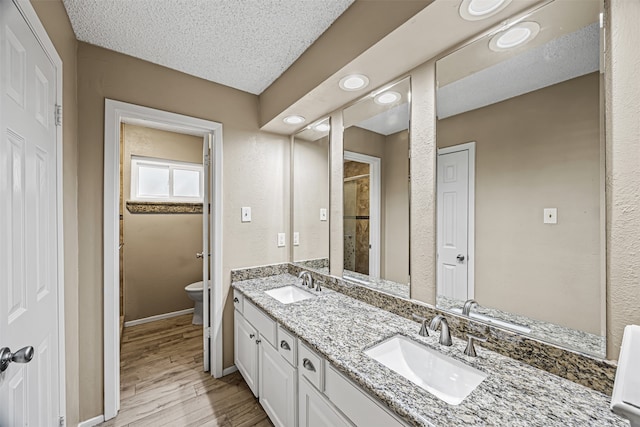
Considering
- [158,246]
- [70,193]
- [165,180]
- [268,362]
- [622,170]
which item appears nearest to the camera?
[622,170]

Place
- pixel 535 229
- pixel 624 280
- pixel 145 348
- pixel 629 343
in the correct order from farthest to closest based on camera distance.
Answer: pixel 145 348
pixel 535 229
pixel 624 280
pixel 629 343

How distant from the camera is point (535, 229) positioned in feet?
3.34

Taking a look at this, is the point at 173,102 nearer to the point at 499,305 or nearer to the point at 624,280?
the point at 499,305

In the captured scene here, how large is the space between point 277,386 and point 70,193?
163 centimetres

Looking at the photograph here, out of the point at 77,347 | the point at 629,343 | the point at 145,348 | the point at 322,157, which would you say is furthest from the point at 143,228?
the point at 629,343

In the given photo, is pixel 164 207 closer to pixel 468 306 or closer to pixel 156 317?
pixel 156 317

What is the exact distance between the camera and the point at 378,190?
170cm

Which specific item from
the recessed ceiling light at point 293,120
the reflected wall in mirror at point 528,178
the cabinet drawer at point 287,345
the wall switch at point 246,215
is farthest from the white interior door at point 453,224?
the wall switch at point 246,215

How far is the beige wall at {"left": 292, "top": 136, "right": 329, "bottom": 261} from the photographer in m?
2.14

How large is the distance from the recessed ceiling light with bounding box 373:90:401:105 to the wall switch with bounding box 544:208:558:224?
0.94 meters

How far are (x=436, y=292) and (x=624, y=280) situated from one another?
2.15 ft

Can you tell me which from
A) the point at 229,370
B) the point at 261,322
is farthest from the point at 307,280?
the point at 229,370

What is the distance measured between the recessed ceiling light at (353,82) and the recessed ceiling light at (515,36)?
637mm

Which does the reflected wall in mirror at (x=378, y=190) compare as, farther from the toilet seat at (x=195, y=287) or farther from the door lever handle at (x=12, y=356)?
the toilet seat at (x=195, y=287)
